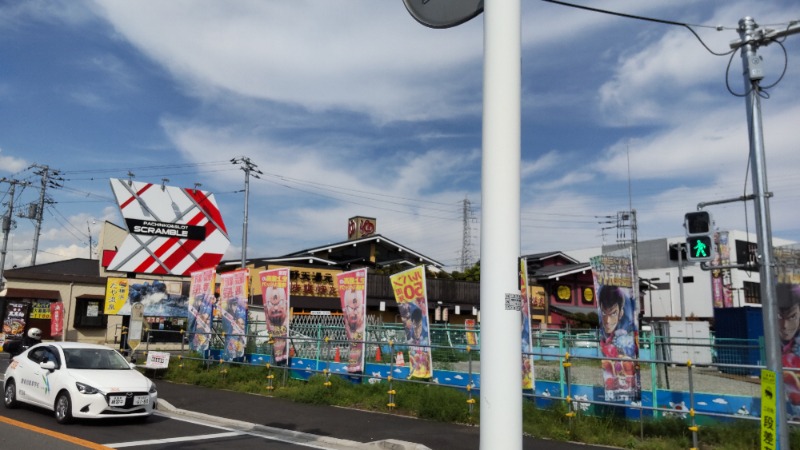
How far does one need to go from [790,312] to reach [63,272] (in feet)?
136

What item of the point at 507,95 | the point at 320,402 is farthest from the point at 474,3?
the point at 320,402

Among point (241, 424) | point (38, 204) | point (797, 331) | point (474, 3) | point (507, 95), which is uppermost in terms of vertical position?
point (38, 204)

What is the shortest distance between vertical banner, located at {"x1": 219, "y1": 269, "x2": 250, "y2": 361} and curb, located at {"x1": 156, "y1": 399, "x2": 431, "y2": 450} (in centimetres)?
493

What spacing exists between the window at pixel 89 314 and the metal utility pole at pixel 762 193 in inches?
1459

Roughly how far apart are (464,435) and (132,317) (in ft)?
45.6

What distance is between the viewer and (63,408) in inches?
429

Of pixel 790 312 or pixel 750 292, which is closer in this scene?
pixel 790 312

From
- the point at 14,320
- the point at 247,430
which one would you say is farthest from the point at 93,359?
the point at 14,320

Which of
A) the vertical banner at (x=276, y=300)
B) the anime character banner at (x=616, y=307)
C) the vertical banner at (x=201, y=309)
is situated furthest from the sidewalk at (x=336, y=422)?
the vertical banner at (x=201, y=309)

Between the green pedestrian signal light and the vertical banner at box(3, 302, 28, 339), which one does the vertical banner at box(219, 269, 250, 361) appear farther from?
the vertical banner at box(3, 302, 28, 339)

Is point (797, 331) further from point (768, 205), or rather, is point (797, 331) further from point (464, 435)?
point (464, 435)

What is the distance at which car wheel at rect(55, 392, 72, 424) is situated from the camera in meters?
10.8

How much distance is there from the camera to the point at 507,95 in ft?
10.8

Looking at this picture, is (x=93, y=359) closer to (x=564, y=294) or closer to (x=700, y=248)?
(x=700, y=248)
